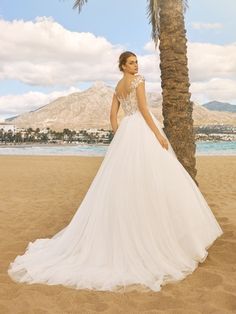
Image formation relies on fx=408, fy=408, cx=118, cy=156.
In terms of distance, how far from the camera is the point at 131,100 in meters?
4.72

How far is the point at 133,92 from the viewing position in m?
4.64

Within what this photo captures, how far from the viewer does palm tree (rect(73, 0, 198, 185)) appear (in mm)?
7059

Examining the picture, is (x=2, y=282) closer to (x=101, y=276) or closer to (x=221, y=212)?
(x=101, y=276)

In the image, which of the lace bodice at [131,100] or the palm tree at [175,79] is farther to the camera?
the palm tree at [175,79]

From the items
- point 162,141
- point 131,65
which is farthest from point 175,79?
point 162,141

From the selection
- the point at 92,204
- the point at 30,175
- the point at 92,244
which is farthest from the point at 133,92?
the point at 30,175

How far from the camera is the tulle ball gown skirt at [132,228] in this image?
420 centimetres

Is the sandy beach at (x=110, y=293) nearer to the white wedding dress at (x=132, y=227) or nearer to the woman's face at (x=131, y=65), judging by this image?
the white wedding dress at (x=132, y=227)

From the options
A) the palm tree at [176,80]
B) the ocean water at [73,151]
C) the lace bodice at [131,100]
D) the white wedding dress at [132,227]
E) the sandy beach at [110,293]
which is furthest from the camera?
the ocean water at [73,151]

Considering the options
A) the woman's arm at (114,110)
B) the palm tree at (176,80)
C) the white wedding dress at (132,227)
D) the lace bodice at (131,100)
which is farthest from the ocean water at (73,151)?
the white wedding dress at (132,227)

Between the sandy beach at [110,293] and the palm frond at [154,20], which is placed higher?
the palm frond at [154,20]

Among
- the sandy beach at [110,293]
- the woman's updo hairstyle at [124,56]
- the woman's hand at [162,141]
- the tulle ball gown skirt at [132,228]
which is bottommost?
the sandy beach at [110,293]

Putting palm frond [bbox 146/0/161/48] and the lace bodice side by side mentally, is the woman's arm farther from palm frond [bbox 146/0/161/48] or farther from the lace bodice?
palm frond [bbox 146/0/161/48]

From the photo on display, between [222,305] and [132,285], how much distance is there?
868 mm
